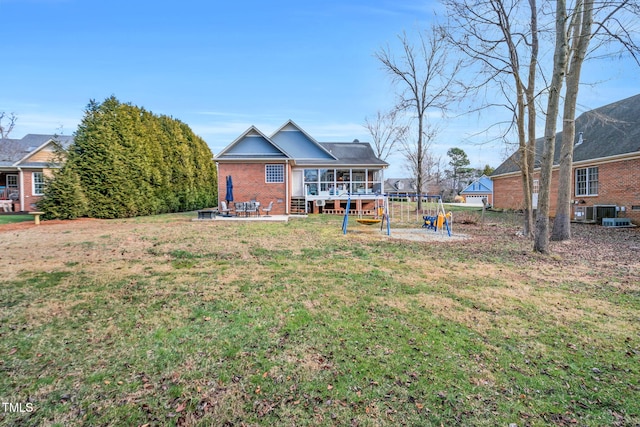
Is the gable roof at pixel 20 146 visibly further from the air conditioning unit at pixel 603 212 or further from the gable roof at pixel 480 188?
the gable roof at pixel 480 188

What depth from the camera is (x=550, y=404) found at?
8.88 feet

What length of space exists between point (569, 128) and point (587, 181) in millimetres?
9201

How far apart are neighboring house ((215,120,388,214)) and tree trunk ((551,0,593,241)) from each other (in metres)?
8.25

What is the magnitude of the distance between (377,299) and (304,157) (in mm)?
20496

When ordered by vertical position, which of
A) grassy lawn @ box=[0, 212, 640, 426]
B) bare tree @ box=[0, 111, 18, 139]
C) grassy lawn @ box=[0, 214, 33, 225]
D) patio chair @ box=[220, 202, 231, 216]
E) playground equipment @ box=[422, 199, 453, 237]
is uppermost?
bare tree @ box=[0, 111, 18, 139]

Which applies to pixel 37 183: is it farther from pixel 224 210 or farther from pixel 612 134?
pixel 612 134

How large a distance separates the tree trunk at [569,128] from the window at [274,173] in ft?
46.7

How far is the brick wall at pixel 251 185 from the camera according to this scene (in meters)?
20.1

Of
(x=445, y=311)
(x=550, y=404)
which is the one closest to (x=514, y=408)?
(x=550, y=404)

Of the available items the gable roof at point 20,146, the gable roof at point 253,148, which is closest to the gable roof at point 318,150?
the gable roof at point 253,148

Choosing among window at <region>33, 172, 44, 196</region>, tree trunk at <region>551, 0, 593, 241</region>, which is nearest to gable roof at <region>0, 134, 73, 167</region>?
window at <region>33, 172, 44, 196</region>

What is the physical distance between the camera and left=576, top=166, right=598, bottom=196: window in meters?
17.2

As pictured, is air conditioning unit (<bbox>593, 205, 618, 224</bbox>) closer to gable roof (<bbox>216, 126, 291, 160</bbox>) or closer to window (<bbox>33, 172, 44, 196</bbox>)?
gable roof (<bbox>216, 126, 291, 160</bbox>)

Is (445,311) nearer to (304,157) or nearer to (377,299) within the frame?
(377,299)
